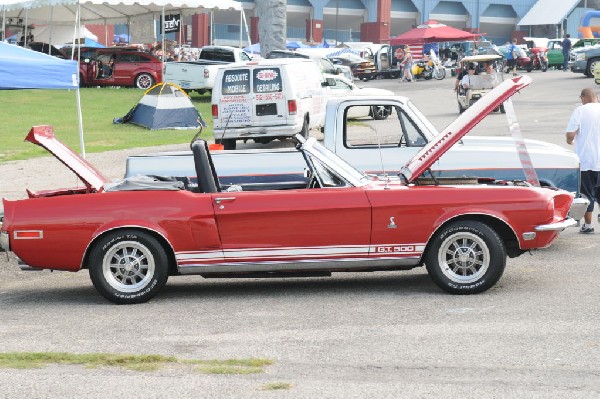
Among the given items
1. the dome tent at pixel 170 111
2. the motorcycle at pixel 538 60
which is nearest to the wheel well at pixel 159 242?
the dome tent at pixel 170 111

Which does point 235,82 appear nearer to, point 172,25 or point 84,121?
point 84,121

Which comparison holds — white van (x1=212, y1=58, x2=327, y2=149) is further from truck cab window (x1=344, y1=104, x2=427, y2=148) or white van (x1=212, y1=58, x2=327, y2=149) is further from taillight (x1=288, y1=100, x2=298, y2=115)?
truck cab window (x1=344, y1=104, x2=427, y2=148)

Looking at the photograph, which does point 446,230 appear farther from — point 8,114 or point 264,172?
point 8,114

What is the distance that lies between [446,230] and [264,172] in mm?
2899

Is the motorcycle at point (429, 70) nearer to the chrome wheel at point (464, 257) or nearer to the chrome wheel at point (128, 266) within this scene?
the chrome wheel at point (464, 257)

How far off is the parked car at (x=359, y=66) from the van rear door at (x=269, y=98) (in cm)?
3365

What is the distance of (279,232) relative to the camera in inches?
354

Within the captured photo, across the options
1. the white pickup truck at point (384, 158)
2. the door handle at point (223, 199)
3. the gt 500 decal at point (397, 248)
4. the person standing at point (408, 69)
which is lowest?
the gt 500 decal at point (397, 248)

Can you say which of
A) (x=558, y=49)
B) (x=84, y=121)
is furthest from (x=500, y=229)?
(x=558, y=49)

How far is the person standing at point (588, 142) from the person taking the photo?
12281 millimetres

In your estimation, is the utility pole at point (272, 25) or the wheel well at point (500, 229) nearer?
the wheel well at point (500, 229)

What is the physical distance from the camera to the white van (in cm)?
2266

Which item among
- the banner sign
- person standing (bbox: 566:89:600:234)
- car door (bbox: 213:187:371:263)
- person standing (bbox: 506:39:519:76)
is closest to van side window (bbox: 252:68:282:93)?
person standing (bbox: 566:89:600:234)

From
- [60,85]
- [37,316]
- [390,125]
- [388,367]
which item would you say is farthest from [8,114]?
[388,367]
